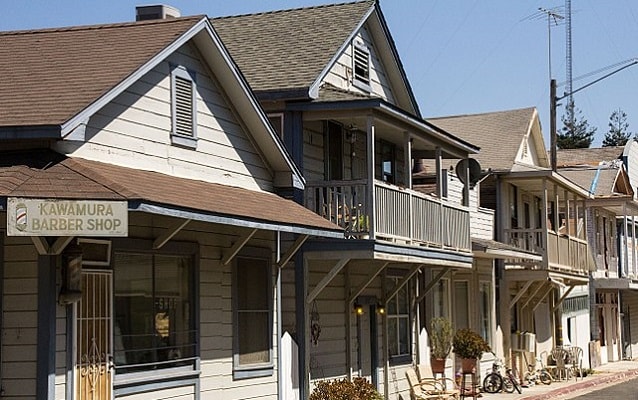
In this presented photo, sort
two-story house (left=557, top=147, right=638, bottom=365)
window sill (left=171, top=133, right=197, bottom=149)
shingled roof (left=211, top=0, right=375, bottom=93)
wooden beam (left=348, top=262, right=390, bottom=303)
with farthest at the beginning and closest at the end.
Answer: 1. two-story house (left=557, top=147, right=638, bottom=365)
2. wooden beam (left=348, top=262, right=390, bottom=303)
3. shingled roof (left=211, top=0, right=375, bottom=93)
4. window sill (left=171, top=133, right=197, bottom=149)

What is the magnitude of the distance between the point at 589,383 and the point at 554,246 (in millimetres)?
4234

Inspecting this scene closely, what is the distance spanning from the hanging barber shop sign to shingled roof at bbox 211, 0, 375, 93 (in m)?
8.48

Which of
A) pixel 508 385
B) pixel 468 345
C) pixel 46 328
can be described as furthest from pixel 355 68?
pixel 46 328

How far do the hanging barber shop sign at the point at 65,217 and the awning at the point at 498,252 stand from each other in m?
15.6

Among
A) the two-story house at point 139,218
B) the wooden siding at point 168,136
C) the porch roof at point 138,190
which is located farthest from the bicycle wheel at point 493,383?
the porch roof at point 138,190

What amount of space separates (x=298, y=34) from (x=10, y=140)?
10.1 m

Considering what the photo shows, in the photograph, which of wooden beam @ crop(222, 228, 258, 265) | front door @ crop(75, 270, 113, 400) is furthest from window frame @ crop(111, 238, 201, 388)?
wooden beam @ crop(222, 228, 258, 265)

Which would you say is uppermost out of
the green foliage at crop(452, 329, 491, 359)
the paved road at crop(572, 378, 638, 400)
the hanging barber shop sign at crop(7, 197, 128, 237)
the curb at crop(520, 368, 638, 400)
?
the hanging barber shop sign at crop(7, 197, 128, 237)

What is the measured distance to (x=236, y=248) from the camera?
677 inches

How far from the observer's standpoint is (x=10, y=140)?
44.7 feet

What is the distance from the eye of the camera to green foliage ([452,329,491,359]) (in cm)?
Answer: 2648

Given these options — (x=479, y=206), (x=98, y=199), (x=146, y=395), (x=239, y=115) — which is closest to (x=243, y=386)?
(x=146, y=395)

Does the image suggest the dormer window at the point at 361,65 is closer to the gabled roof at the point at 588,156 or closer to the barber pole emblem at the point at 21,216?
the barber pole emblem at the point at 21,216

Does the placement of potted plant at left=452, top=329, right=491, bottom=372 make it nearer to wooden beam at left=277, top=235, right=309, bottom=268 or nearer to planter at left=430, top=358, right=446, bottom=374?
planter at left=430, top=358, right=446, bottom=374
